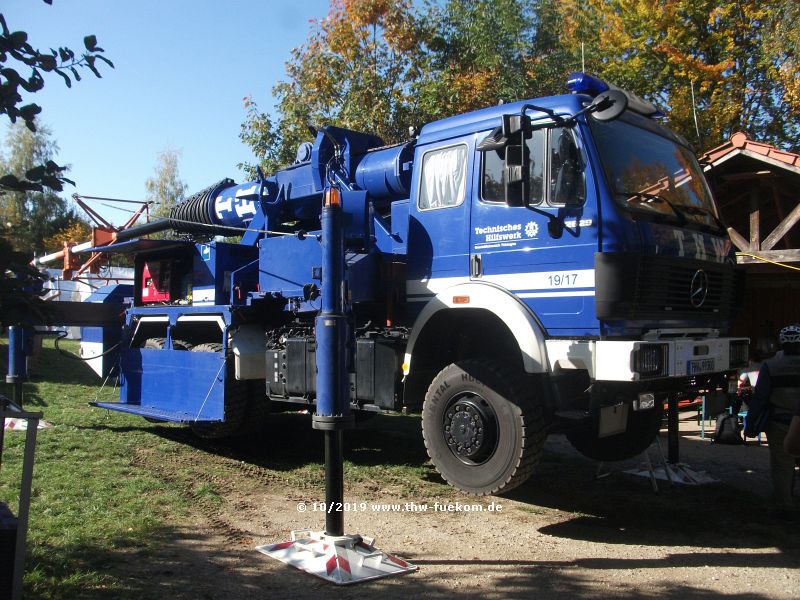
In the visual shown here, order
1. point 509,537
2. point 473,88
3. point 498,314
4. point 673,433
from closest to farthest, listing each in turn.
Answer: point 509,537
point 498,314
point 673,433
point 473,88

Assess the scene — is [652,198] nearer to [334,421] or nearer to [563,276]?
[563,276]

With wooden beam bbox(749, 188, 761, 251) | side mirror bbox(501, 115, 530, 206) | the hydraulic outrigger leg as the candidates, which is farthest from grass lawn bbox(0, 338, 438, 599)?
wooden beam bbox(749, 188, 761, 251)

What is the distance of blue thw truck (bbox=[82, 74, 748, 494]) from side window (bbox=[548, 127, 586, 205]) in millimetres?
12

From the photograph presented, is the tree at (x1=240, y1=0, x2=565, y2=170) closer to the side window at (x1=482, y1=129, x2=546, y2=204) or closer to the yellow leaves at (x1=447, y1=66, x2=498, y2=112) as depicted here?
the yellow leaves at (x1=447, y1=66, x2=498, y2=112)

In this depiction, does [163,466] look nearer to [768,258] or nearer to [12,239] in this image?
[12,239]

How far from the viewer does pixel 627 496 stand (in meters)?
6.54

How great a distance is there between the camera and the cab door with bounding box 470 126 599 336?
5.23 m

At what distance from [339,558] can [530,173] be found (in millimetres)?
3141

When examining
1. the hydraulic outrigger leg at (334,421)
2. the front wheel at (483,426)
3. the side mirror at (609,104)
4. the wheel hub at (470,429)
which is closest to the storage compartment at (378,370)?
the front wheel at (483,426)

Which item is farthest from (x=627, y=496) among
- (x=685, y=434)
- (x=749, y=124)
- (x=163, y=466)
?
(x=749, y=124)

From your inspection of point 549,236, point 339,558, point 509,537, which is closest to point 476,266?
point 549,236

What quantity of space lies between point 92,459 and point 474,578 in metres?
4.55

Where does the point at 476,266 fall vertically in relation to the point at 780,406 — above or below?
above

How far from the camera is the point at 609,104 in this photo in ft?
Answer: 16.8
